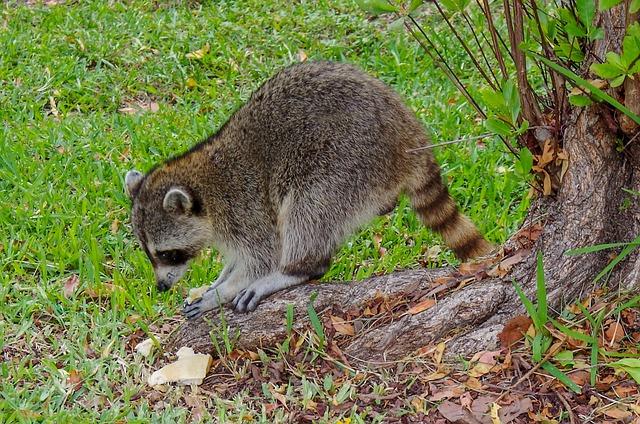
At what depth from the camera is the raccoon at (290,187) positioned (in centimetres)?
377

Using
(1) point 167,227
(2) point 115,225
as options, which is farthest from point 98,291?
(2) point 115,225

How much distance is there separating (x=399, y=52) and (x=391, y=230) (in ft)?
6.92

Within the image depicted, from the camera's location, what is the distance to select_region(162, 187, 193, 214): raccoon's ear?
12.9 ft

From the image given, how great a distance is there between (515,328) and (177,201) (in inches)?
65.2

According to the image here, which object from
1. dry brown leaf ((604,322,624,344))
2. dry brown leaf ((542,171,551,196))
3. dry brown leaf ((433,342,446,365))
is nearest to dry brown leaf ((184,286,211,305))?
dry brown leaf ((433,342,446,365))

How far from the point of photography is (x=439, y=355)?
3.21m

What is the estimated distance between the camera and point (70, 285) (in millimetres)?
4109

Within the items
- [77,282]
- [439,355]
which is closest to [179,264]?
[77,282]

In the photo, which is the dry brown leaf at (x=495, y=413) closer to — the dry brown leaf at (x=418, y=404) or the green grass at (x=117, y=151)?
the dry brown leaf at (x=418, y=404)

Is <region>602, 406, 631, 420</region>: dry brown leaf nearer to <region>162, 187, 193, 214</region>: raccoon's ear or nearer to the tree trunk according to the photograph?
the tree trunk

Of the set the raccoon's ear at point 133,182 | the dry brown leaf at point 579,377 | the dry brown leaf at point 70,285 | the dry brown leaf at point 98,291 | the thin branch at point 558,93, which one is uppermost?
the raccoon's ear at point 133,182

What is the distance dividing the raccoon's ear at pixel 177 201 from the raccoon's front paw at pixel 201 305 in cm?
42

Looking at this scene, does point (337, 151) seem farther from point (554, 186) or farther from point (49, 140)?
point (49, 140)

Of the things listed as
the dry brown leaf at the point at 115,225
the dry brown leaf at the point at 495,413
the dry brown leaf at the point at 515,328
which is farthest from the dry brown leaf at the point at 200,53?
the dry brown leaf at the point at 495,413
